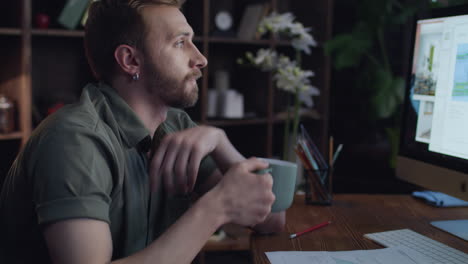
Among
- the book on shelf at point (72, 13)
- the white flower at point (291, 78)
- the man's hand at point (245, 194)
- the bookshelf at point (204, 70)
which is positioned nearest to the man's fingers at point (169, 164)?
the man's hand at point (245, 194)

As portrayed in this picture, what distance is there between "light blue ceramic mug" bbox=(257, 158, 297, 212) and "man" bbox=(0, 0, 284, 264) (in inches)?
2.7

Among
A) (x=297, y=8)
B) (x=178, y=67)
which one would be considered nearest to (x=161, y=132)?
(x=178, y=67)

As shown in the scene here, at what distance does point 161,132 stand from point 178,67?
0.17 m

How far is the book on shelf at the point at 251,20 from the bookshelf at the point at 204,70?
0.17 ft

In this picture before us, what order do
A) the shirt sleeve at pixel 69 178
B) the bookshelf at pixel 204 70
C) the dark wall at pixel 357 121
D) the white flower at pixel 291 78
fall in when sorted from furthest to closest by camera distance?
the dark wall at pixel 357 121 → the bookshelf at pixel 204 70 → the white flower at pixel 291 78 → the shirt sleeve at pixel 69 178

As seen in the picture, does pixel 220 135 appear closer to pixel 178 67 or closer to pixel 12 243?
pixel 178 67

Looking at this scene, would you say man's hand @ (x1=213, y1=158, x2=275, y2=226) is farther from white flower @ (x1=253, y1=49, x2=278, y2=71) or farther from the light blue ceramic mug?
white flower @ (x1=253, y1=49, x2=278, y2=71)

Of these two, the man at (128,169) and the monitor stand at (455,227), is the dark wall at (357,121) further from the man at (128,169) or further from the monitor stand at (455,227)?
the man at (128,169)

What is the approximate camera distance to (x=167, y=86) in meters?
1.15

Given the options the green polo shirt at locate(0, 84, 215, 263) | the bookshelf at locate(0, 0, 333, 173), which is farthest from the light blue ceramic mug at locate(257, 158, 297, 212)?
the bookshelf at locate(0, 0, 333, 173)

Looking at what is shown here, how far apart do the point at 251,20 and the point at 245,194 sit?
2131mm

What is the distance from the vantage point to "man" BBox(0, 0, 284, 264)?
78cm

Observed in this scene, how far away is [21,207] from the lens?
92 centimetres

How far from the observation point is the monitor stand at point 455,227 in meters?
1.09
